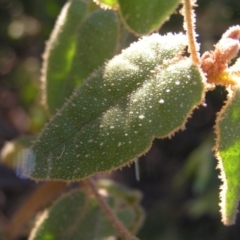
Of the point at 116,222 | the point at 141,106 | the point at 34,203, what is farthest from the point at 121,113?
the point at 34,203

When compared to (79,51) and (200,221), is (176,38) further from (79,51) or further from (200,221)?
(200,221)

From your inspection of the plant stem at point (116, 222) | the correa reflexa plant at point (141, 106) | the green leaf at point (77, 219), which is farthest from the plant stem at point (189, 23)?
the green leaf at point (77, 219)

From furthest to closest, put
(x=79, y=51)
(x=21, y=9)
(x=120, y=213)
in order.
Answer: (x=21, y=9), (x=120, y=213), (x=79, y=51)

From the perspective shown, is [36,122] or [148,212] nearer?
[36,122]

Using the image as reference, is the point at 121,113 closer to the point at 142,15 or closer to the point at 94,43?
the point at 142,15

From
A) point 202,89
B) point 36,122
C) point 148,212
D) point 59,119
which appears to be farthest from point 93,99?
point 148,212

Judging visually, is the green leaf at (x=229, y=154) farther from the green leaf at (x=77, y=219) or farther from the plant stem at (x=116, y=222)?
the green leaf at (x=77, y=219)

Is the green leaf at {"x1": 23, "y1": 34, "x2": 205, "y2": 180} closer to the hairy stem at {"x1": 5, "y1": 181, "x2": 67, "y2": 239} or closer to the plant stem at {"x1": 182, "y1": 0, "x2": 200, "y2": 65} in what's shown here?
the plant stem at {"x1": 182, "y1": 0, "x2": 200, "y2": 65}

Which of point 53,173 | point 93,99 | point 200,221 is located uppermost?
point 93,99
